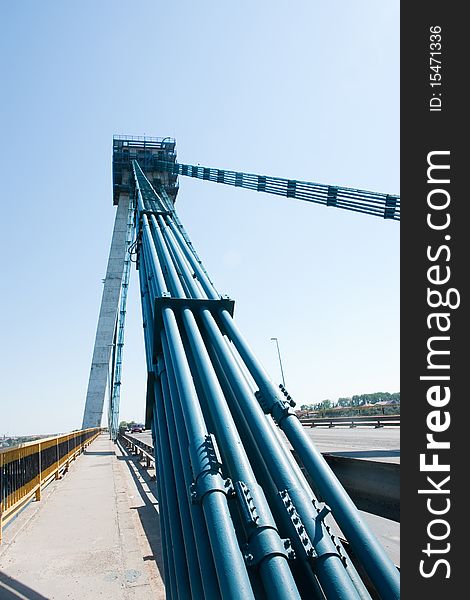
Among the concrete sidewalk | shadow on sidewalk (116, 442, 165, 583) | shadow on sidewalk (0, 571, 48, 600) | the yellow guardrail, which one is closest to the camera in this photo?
shadow on sidewalk (0, 571, 48, 600)

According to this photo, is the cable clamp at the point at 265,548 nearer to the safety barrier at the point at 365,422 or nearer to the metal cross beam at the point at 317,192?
the metal cross beam at the point at 317,192

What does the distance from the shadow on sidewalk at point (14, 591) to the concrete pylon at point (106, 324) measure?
2606 cm

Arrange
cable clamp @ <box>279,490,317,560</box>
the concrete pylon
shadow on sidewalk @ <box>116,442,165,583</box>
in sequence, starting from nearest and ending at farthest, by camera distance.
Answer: cable clamp @ <box>279,490,317,560</box>
shadow on sidewalk @ <box>116,442,165,583</box>
the concrete pylon

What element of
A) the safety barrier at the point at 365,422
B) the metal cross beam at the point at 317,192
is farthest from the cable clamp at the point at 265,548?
the safety barrier at the point at 365,422

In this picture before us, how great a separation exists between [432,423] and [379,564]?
120 cm

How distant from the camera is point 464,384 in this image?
3.10m

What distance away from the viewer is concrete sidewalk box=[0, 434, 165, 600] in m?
5.28

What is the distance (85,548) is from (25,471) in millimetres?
2997

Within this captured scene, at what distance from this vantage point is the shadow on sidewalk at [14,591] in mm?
5020

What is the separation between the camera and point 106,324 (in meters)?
31.8

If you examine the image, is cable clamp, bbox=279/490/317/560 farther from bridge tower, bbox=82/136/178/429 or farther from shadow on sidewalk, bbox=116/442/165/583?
bridge tower, bbox=82/136/178/429

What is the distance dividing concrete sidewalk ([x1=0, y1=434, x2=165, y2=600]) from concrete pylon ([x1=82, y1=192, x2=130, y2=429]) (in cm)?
1992

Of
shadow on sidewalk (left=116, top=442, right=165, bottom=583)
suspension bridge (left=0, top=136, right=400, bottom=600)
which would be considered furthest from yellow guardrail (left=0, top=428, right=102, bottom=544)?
shadow on sidewalk (left=116, top=442, right=165, bottom=583)

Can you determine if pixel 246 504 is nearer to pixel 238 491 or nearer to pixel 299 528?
pixel 238 491
